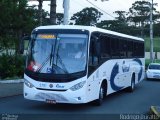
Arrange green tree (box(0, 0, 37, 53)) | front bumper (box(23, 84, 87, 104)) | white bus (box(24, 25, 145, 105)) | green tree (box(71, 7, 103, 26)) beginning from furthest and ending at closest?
1. green tree (box(71, 7, 103, 26))
2. green tree (box(0, 0, 37, 53))
3. white bus (box(24, 25, 145, 105))
4. front bumper (box(23, 84, 87, 104))

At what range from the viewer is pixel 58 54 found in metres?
13.7

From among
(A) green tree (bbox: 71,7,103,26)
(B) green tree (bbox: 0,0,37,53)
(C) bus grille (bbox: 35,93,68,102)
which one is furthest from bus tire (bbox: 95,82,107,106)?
(A) green tree (bbox: 71,7,103,26)

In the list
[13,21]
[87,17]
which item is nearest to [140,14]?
[87,17]

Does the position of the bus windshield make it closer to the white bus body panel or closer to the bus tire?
the white bus body panel

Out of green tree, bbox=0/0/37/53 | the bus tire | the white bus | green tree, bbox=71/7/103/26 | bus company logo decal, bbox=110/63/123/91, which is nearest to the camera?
the white bus

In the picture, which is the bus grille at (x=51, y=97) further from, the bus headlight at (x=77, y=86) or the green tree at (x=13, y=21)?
the green tree at (x=13, y=21)

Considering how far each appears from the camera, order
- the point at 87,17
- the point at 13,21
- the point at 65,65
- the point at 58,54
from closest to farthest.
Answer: the point at 65,65, the point at 58,54, the point at 13,21, the point at 87,17

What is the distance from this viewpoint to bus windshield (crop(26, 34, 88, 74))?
534 inches

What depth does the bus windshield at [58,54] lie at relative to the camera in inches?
534

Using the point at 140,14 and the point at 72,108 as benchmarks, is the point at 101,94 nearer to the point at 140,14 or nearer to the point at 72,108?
the point at 72,108

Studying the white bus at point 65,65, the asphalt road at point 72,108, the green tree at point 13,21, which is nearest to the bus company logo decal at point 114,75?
the asphalt road at point 72,108

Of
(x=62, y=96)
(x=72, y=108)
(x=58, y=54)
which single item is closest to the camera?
(x=62, y=96)

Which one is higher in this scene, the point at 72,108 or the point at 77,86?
the point at 77,86

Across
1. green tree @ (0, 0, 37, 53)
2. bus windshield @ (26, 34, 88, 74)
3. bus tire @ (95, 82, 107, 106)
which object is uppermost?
green tree @ (0, 0, 37, 53)
